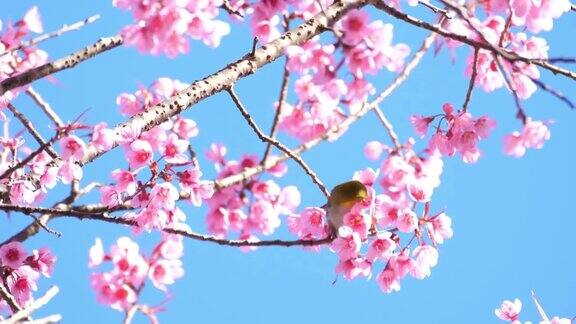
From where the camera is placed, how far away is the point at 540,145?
357 centimetres

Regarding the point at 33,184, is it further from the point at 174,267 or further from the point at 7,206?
the point at 174,267

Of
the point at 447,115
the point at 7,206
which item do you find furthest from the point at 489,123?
the point at 7,206

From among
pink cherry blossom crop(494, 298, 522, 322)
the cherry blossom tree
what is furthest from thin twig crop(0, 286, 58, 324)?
pink cherry blossom crop(494, 298, 522, 322)

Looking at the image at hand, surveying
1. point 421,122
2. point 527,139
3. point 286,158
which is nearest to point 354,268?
point 286,158

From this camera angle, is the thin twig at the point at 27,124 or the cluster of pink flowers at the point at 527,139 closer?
the cluster of pink flowers at the point at 527,139

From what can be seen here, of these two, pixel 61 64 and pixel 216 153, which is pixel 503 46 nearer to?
pixel 216 153

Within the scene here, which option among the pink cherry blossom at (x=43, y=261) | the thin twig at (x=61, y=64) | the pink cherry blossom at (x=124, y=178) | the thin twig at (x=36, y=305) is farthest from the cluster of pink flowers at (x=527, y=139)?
the pink cherry blossom at (x=43, y=261)

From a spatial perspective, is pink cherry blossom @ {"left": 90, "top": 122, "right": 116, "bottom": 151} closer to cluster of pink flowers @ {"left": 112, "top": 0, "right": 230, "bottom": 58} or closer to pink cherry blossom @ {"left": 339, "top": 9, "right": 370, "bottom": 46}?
cluster of pink flowers @ {"left": 112, "top": 0, "right": 230, "bottom": 58}

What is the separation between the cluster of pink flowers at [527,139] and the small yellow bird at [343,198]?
74cm

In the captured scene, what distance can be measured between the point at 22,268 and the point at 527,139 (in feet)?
9.81

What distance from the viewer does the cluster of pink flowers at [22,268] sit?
4.34m

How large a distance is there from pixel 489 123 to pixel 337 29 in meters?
1.16

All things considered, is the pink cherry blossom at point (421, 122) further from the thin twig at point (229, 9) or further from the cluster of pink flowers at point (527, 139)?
the thin twig at point (229, 9)

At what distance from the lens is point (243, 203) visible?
3.70 metres
